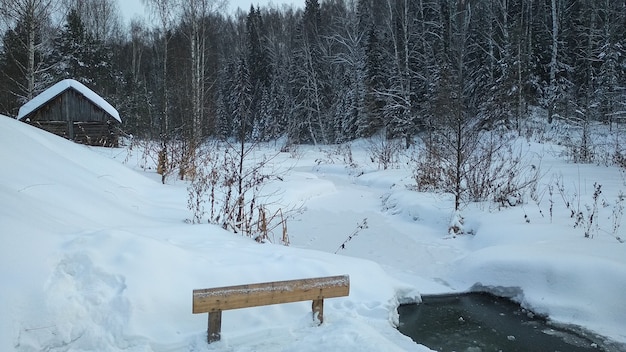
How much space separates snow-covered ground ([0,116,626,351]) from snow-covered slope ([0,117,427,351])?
0.01m

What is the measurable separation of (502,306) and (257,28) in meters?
42.3

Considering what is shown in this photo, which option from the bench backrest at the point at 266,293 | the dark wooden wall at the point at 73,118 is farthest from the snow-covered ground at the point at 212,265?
the dark wooden wall at the point at 73,118

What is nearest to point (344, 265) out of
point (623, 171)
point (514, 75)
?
point (623, 171)

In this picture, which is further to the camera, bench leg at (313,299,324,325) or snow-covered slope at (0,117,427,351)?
bench leg at (313,299,324,325)

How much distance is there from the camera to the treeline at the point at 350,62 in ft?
65.8

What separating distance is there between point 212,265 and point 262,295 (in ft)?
3.36

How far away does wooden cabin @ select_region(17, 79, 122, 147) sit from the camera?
18.8 metres

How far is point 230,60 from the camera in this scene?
1694 inches

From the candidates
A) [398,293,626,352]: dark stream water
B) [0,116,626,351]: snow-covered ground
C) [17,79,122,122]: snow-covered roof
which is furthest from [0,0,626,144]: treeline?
[398,293,626,352]: dark stream water

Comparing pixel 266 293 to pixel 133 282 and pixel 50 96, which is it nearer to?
pixel 133 282

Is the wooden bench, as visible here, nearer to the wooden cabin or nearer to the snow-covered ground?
the snow-covered ground

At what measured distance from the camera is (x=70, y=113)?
19.5 meters

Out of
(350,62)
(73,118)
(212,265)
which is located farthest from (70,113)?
(350,62)

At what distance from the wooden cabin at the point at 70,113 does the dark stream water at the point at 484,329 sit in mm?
17592
